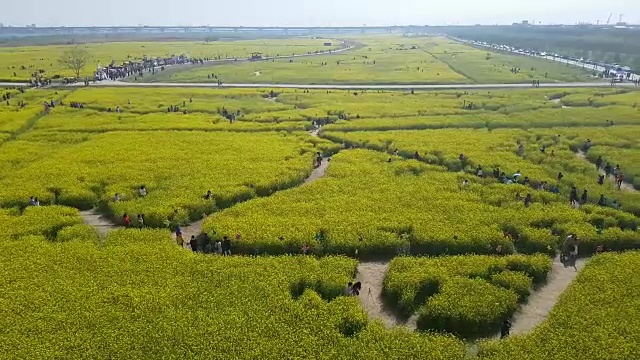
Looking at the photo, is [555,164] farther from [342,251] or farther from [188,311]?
[188,311]

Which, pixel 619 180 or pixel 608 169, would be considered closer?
pixel 619 180

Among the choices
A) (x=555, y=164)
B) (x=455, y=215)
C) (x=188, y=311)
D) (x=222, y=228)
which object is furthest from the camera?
(x=555, y=164)

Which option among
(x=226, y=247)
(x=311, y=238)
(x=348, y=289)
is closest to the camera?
Result: (x=348, y=289)

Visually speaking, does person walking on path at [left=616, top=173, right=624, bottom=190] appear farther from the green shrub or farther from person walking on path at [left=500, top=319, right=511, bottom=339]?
person walking on path at [left=500, top=319, right=511, bottom=339]

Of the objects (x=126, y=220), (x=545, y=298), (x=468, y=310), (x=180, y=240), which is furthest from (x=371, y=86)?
(x=468, y=310)

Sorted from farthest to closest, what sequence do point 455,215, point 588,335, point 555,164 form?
point 555,164, point 455,215, point 588,335

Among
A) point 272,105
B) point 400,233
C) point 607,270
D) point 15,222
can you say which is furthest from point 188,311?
point 272,105

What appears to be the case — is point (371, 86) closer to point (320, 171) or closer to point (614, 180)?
point (320, 171)
